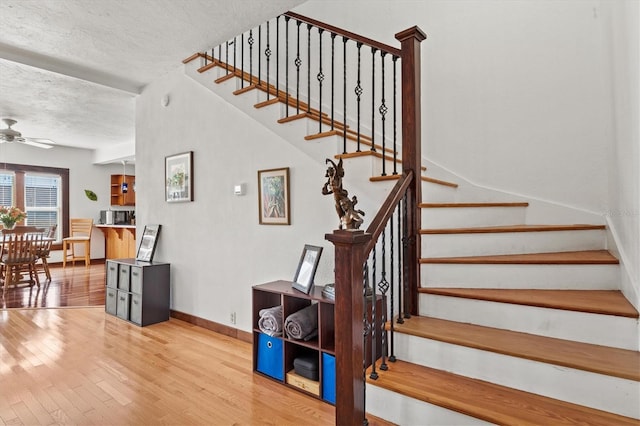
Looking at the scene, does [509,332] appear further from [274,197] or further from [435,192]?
[274,197]

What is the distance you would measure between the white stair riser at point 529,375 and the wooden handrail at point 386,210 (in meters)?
0.61

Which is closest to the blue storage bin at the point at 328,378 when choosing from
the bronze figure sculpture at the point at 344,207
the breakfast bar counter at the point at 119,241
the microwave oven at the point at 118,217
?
the bronze figure sculpture at the point at 344,207

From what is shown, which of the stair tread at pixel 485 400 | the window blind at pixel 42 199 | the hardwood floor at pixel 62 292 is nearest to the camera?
the stair tread at pixel 485 400

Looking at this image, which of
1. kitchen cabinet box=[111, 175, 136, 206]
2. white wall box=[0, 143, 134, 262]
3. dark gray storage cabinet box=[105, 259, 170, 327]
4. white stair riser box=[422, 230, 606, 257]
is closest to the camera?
white stair riser box=[422, 230, 606, 257]

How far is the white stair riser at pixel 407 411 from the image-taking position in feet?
4.86

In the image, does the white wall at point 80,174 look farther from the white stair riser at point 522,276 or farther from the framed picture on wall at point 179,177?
the white stair riser at point 522,276

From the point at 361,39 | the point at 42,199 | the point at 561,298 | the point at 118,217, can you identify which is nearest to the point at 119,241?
the point at 118,217

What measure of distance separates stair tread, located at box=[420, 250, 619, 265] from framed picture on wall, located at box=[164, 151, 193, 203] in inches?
116

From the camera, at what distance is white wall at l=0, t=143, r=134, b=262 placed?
758cm

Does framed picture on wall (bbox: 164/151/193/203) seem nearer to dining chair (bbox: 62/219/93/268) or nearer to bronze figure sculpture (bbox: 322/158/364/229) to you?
bronze figure sculpture (bbox: 322/158/364/229)

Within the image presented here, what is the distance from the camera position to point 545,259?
201 centimetres

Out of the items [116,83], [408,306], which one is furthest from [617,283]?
[116,83]

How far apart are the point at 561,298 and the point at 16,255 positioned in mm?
7409

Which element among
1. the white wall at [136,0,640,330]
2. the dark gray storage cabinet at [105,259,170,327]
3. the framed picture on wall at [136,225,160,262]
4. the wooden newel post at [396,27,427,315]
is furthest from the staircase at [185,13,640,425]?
the framed picture on wall at [136,225,160,262]
